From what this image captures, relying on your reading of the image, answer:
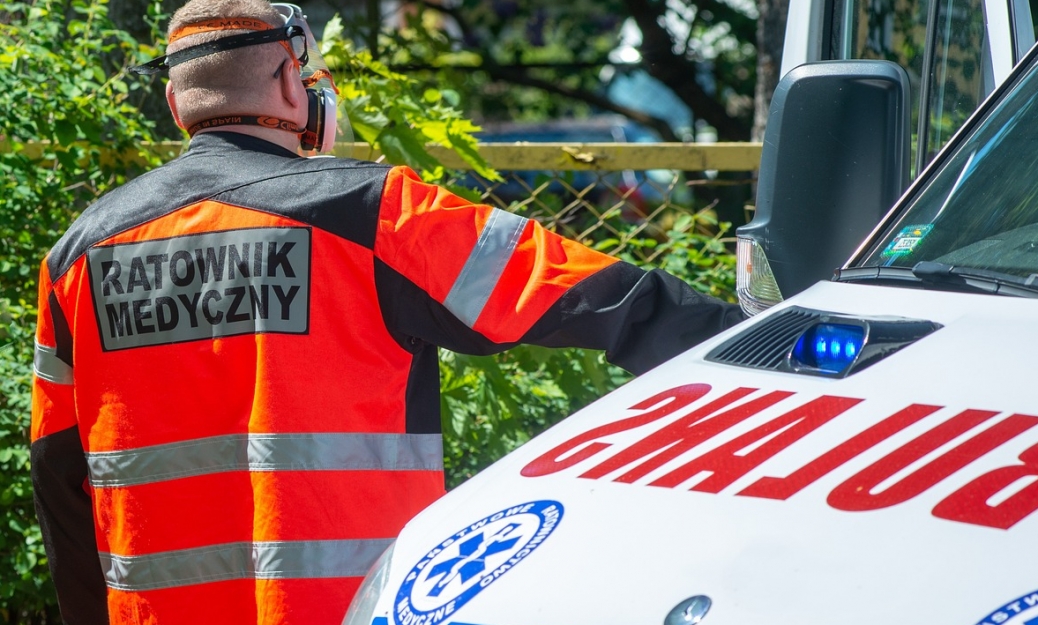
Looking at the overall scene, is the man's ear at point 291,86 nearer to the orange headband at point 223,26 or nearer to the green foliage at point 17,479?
the orange headband at point 223,26

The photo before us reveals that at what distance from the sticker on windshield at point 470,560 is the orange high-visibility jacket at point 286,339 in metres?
0.57

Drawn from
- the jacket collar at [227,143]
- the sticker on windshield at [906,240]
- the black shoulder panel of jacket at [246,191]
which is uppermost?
the jacket collar at [227,143]

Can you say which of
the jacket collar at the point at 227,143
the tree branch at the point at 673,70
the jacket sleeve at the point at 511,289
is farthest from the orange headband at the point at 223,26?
the tree branch at the point at 673,70

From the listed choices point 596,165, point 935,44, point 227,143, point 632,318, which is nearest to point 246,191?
point 227,143

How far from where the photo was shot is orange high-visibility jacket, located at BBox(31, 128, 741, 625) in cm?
202

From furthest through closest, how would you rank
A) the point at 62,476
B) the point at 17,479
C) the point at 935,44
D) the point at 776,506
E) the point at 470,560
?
the point at 17,479 → the point at 935,44 → the point at 62,476 → the point at 470,560 → the point at 776,506

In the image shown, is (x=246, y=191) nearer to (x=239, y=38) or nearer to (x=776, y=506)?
(x=239, y=38)

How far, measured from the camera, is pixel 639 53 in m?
8.26

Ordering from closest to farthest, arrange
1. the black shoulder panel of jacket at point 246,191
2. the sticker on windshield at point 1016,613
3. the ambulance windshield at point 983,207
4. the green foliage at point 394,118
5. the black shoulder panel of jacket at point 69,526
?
the sticker on windshield at point 1016,613 → the ambulance windshield at point 983,207 → the black shoulder panel of jacket at point 246,191 → the black shoulder panel of jacket at point 69,526 → the green foliage at point 394,118

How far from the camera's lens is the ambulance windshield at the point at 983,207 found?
177 cm

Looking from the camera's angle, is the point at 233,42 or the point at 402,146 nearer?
the point at 233,42

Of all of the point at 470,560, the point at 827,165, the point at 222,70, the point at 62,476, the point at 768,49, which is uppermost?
the point at 222,70

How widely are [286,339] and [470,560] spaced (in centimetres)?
70

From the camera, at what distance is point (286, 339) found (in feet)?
6.61
